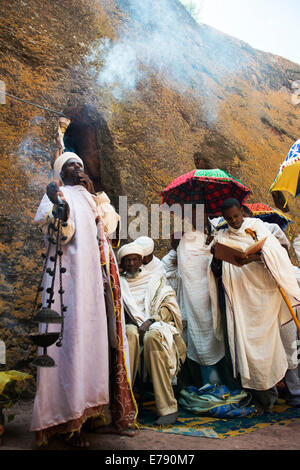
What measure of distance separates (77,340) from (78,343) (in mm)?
21

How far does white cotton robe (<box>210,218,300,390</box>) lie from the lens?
374cm

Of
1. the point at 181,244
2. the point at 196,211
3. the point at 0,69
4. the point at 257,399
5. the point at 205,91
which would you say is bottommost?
the point at 257,399

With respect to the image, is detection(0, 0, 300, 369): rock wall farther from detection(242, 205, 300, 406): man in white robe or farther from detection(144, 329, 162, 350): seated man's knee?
detection(242, 205, 300, 406): man in white robe

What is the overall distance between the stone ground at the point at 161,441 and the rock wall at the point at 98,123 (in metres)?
1.21

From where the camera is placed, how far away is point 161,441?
271 cm

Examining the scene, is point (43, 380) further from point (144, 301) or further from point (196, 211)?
point (196, 211)

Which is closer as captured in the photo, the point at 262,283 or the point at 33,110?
the point at 262,283

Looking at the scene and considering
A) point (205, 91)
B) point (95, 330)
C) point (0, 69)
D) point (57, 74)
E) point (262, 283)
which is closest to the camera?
point (95, 330)

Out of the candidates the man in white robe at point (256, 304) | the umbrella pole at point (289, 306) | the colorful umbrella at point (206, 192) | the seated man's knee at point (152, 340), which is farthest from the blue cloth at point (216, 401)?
the colorful umbrella at point (206, 192)

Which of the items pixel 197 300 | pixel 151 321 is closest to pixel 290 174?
pixel 197 300

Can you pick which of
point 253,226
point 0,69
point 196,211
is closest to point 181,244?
point 196,211

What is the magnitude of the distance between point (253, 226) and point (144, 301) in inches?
58.1

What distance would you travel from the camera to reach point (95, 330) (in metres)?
2.75
